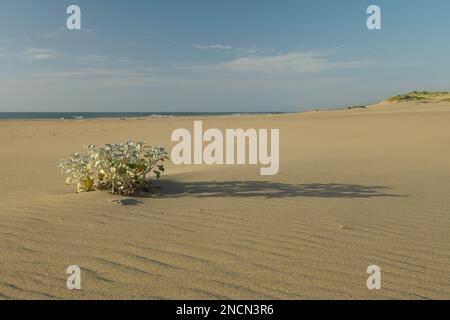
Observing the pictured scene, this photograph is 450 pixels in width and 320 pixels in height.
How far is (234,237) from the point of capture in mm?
4402

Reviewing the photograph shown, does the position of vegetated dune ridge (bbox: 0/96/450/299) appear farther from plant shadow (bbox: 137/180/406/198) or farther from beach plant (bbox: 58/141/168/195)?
beach plant (bbox: 58/141/168/195)

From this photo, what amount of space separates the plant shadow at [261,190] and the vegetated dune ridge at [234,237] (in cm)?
2

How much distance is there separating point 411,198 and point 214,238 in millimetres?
3267

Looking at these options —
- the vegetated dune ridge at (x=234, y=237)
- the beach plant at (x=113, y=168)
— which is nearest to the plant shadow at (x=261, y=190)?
the vegetated dune ridge at (x=234, y=237)

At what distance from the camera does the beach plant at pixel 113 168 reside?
5988 millimetres

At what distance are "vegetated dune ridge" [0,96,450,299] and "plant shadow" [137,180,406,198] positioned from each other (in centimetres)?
2

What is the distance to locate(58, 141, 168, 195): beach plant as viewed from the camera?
5.99m

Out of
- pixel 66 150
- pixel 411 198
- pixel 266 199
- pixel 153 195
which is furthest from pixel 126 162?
pixel 66 150

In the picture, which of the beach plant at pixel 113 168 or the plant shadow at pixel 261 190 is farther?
the plant shadow at pixel 261 190

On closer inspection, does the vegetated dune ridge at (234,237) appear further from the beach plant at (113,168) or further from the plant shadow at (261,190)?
the beach plant at (113,168)

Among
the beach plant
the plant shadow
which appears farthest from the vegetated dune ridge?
the beach plant

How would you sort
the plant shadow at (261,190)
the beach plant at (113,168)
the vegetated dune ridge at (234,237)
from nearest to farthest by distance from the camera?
the vegetated dune ridge at (234,237) → the beach plant at (113,168) → the plant shadow at (261,190)

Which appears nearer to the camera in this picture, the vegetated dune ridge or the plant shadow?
the vegetated dune ridge
